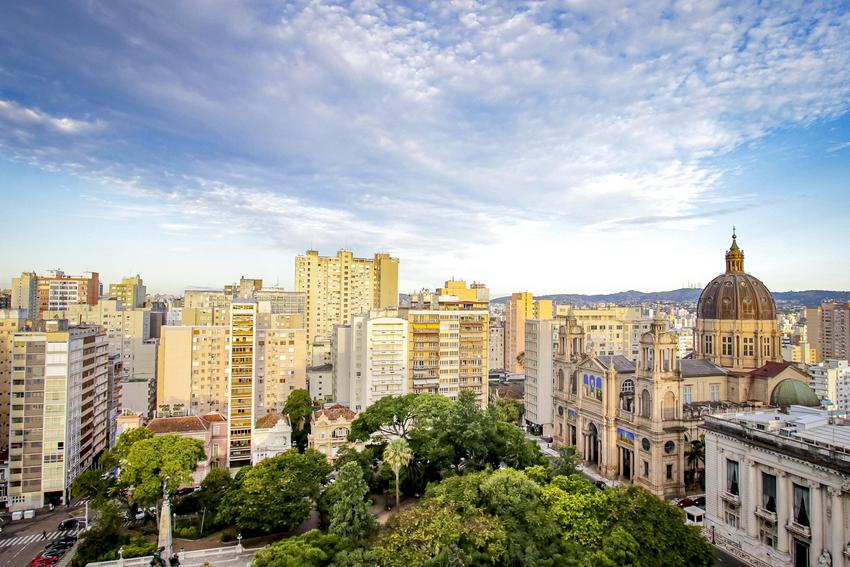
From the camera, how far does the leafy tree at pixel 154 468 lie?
4322 centimetres

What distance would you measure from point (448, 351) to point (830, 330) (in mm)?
117483

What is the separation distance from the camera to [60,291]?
140625 mm

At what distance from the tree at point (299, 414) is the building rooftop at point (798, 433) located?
4712cm

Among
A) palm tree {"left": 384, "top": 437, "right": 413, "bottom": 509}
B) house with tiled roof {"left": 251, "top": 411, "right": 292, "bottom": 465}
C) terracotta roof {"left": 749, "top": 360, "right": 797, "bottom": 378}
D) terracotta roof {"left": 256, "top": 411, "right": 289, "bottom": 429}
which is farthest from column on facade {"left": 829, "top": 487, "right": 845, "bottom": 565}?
terracotta roof {"left": 256, "top": 411, "right": 289, "bottom": 429}

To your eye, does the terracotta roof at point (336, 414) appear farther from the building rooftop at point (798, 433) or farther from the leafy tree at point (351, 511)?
the building rooftop at point (798, 433)

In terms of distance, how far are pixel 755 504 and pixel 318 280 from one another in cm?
9940

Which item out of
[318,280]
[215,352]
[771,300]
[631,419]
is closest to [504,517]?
[631,419]

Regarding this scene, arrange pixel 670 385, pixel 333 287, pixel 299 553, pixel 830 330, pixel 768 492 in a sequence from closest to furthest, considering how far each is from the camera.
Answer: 1. pixel 299 553
2. pixel 768 492
3. pixel 670 385
4. pixel 333 287
5. pixel 830 330

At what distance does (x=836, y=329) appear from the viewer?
439 feet

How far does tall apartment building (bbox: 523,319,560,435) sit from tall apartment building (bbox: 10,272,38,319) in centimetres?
13032

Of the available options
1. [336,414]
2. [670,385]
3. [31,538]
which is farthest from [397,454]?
[31,538]

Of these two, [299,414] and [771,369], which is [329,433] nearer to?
[299,414]

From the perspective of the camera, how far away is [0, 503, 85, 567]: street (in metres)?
43.5

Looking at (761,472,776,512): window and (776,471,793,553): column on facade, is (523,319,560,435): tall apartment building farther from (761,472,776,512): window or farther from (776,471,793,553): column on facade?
(776,471,793,553): column on facade
